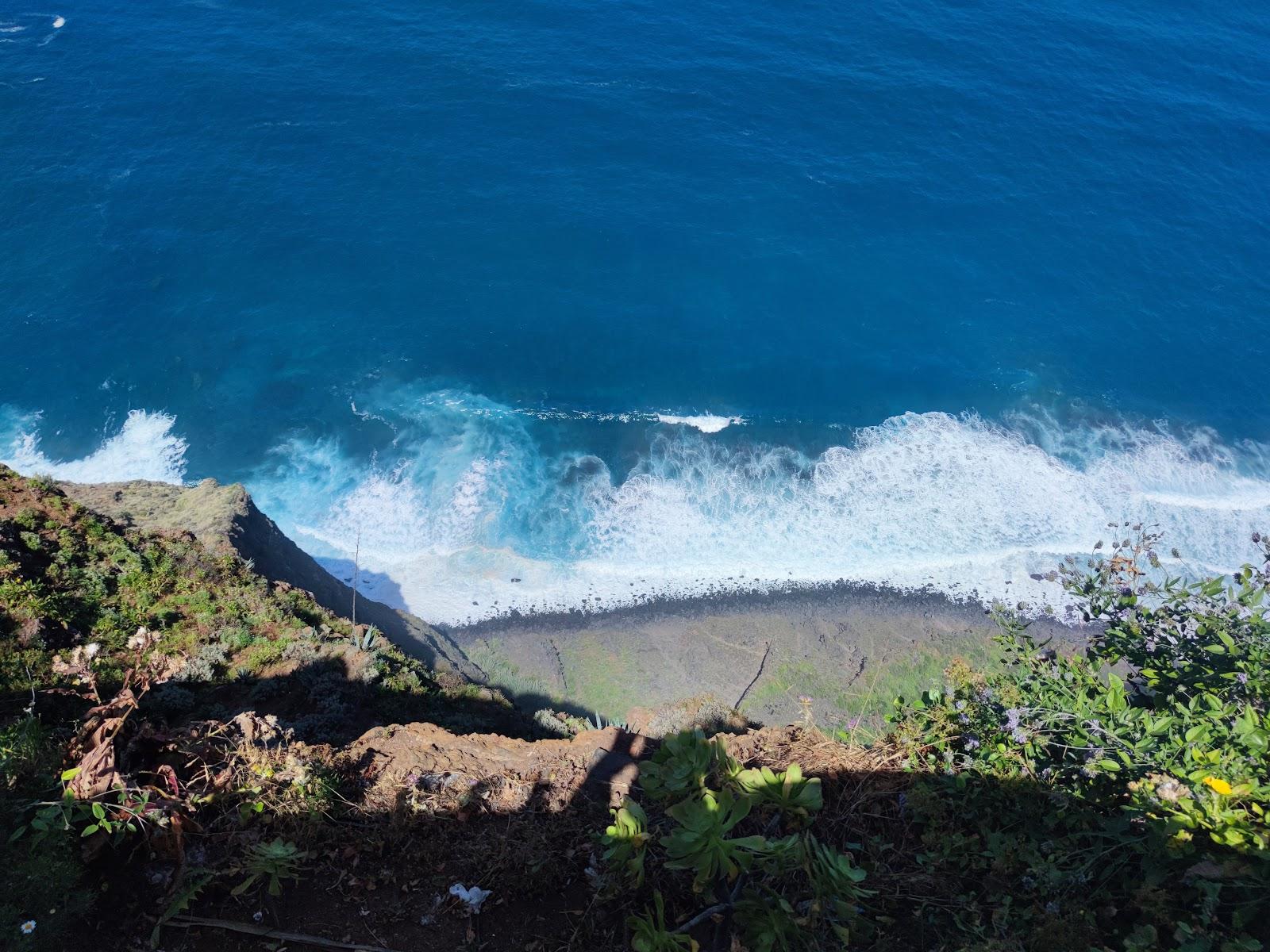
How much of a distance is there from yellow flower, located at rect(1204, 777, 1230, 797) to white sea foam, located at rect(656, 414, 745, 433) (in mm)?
28387

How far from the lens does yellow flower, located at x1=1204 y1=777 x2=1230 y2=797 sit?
5777 mm

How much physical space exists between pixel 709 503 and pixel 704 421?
423 cm

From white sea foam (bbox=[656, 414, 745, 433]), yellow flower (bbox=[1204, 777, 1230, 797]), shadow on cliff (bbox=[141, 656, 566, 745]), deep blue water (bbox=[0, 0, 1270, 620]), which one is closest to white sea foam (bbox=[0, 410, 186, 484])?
deep blue water (bbox=[0, 0, 1270, 620])

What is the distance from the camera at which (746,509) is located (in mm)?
31812

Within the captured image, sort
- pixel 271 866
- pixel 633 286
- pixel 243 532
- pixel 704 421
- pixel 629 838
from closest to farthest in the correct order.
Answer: pixel 629 838 < pixel 271 866 < pixel 243 532 < pixel 704 421 < pixel 633 286

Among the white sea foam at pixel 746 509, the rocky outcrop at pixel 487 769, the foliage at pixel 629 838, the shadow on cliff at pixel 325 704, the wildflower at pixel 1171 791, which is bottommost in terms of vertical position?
the white sea foam at pixel 746 509

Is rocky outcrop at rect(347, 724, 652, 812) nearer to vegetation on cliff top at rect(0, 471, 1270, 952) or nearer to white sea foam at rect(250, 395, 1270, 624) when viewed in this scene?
vegetation on cliff top at rect(0, 471, 1270, 952)

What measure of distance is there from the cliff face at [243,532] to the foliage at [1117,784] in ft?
47.3

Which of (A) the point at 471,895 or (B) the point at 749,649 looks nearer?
(A) the point at 471,895

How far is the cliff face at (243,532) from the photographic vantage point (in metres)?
19.4

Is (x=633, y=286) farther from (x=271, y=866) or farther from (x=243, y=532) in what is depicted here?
(x=271, y=866)

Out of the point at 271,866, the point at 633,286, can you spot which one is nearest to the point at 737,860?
the point at 271,866

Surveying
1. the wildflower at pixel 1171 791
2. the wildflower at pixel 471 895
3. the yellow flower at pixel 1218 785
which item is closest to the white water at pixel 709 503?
the wildflower at pixel 471 895

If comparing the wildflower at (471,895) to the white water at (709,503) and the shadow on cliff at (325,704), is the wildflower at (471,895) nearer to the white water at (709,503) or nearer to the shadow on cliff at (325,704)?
the shadow on cliff at (325,704)
